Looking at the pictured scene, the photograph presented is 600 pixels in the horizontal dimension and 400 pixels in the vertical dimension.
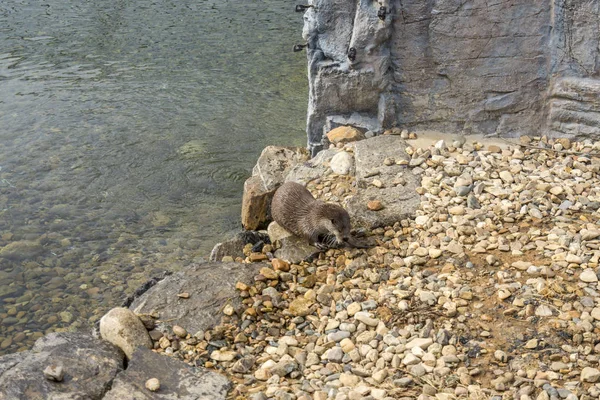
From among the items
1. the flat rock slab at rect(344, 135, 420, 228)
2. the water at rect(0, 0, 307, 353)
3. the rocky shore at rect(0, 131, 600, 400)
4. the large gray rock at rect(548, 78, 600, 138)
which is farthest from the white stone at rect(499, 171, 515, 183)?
the water at rect(0, 0, 307, 353)

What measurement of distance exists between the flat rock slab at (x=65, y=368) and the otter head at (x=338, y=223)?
5.76 feet

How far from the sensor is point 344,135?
6.82 meters

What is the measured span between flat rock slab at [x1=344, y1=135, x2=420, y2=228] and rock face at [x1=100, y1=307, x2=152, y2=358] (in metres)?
1.89

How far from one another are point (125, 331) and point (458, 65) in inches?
143

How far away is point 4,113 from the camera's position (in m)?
9.43

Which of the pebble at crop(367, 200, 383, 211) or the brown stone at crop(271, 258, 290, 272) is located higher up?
the pebble at crop(367, 200, 383, 211)

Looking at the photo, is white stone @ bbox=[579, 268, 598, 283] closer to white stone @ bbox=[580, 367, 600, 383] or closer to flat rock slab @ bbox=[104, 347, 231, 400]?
white stone @ bbox=[580, 367, 600, 383]

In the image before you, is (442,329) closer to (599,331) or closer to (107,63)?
(599,331)

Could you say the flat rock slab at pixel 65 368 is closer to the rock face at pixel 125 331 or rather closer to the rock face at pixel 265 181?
the rock face at pixel 125 331

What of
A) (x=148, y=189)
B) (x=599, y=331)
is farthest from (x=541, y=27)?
(x=148, y=189)

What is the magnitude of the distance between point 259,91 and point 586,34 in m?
5.01

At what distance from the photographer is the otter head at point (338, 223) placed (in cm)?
548

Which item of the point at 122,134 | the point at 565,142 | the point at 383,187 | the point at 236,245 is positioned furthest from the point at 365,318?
the point at 122,134

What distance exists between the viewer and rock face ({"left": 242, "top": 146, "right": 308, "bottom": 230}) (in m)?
6.69
